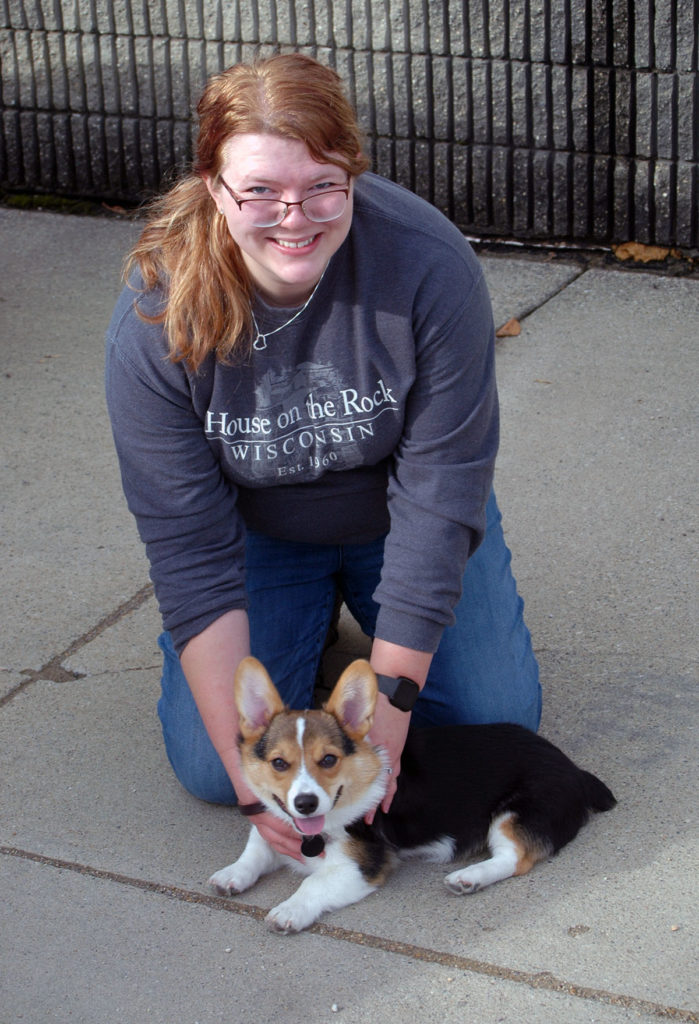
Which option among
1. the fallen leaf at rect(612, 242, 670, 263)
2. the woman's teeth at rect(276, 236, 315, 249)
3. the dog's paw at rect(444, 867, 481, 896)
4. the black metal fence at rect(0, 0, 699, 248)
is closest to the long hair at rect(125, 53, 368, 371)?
the woman's teeth at rect(276, 236, 315, 249)

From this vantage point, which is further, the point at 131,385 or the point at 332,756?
the point at 131,385

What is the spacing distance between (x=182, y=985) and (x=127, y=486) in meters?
1.06

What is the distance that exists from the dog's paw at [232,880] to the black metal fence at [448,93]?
3595mm

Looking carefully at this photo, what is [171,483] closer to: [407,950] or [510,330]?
[407,950]

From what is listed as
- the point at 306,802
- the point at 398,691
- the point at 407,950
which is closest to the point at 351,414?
the point at 398,691

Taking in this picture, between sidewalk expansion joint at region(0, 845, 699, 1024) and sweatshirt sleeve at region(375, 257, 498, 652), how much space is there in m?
0.60

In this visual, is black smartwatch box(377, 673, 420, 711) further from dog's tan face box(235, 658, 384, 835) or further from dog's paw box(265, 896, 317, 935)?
dog's paw box(265, 896, 317, 935)

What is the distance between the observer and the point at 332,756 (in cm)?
263

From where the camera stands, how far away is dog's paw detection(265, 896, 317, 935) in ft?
8.70

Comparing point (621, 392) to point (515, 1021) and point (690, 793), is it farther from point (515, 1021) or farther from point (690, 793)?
point (515, 1021)

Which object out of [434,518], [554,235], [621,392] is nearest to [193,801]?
[434,518]

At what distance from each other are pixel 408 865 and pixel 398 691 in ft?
1.36

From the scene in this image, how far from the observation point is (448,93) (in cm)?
577

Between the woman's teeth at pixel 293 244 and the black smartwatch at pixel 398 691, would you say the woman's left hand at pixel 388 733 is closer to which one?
the black smartwatch at pixel 398 691
